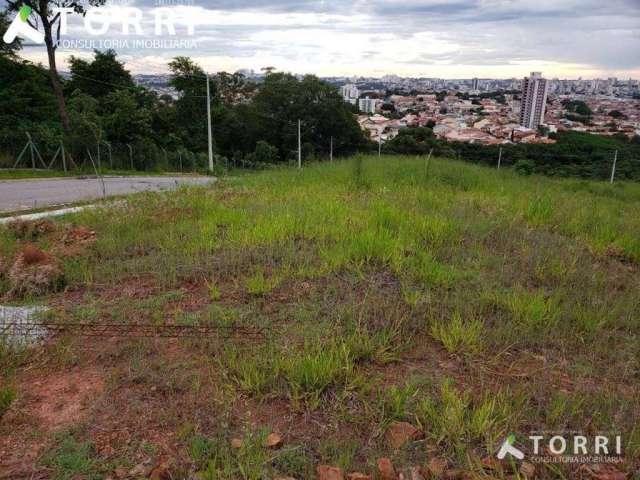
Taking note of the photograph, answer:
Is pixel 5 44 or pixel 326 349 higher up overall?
pixel 5 44

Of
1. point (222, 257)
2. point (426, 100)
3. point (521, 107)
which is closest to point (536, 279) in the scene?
point (222, 257)

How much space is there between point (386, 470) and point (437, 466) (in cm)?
23

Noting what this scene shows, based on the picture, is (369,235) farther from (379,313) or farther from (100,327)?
(100,327)

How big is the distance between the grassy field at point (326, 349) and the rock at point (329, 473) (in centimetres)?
10

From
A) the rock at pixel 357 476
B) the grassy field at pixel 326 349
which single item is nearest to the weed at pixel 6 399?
the grassy field at pixel 326 349

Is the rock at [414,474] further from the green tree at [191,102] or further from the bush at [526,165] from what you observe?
the green tree at [191,102]

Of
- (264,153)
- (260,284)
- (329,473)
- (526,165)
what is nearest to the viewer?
(329,473)

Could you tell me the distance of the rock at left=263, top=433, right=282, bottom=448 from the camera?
2.15 metres

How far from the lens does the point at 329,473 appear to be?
1950 millimetres

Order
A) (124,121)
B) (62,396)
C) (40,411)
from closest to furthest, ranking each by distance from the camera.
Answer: (40,411), (62,396), (124,121)

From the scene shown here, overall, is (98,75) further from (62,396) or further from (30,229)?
(62,396)

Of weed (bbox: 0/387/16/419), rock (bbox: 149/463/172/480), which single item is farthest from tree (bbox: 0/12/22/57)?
rock (bbox: 149/463/172/480)

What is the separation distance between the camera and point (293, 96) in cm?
4141

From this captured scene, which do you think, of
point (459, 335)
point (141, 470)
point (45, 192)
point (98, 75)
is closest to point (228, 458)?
point (141, 470)
